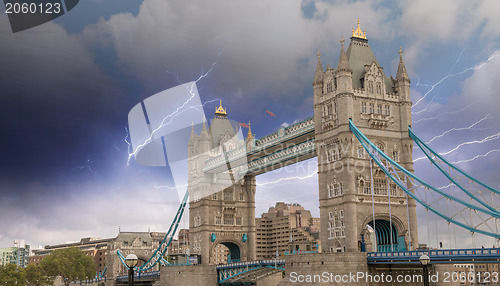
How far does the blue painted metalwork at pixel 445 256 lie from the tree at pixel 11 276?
89932mm

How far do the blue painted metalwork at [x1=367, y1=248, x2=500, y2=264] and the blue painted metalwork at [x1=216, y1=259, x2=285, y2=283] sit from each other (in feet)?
52.0

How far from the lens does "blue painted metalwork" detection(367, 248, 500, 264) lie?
43.2m

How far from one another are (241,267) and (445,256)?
35.2 metres

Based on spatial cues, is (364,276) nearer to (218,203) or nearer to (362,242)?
(362,242)

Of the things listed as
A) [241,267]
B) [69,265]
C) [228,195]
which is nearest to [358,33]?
[241,267]

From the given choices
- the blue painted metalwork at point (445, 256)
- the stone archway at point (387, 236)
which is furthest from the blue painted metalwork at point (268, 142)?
the blue painted metalwork at point (445, 256)

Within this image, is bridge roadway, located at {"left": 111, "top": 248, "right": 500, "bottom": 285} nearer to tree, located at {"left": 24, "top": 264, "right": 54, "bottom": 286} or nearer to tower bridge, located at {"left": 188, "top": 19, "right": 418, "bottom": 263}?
tower bridge, located at {"left": 188, "top": 19, "right": 418, "bottom": 263}

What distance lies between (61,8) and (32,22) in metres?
3.32

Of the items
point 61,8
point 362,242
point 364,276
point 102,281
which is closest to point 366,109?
point 362,242

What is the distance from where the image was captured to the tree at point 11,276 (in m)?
119

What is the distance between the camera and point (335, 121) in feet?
A: 204

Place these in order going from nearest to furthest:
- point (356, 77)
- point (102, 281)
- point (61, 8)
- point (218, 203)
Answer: point (61, 8) → point (356, 77) → point (218, 203) → point (102, 281)

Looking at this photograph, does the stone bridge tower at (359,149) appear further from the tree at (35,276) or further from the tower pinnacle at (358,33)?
the tree at (35,276)

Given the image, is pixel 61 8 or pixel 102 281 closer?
pixel 61 8
